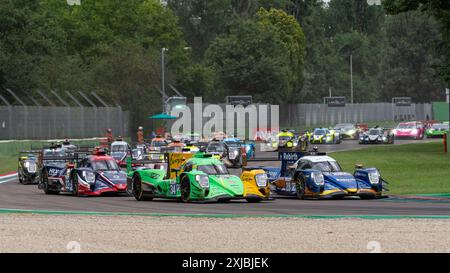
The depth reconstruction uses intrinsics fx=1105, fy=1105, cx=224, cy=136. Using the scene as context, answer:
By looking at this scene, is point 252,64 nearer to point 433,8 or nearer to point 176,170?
point 433,8

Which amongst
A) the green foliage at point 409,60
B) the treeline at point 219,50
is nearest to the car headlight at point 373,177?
the treeline at point 219,50

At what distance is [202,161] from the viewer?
28.8 meters

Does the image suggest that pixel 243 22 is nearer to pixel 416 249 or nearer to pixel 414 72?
pixel 414 72

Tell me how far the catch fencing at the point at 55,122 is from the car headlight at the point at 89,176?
2531 centimetres

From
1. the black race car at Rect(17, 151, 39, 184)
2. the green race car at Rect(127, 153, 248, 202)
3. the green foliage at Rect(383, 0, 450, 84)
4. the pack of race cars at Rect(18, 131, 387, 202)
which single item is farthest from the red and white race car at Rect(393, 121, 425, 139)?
the green race car at Rect(127, 153, 248, 202)

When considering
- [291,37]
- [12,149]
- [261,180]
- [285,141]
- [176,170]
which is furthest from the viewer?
[291,37]

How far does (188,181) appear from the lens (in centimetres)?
2852

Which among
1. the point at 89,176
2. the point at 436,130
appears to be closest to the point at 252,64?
the point at 436,130

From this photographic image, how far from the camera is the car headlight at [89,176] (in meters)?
32.0

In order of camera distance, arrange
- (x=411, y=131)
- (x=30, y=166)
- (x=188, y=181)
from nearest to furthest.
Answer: (x=188, y=181) → (x=30, y=166) → (x=411, y=131)

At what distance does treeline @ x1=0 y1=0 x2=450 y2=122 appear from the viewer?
81.1 metres

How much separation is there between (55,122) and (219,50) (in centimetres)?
4984

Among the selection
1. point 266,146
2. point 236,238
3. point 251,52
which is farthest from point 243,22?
point 236,238

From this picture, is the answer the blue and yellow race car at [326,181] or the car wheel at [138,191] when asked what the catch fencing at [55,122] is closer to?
the car wheel at [138,191]
